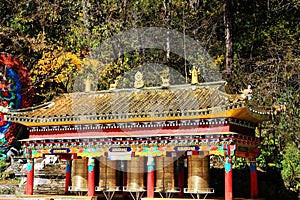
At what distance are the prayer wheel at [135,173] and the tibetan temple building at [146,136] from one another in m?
0.03

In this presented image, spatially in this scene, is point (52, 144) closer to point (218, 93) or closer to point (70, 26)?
point (218, 93)

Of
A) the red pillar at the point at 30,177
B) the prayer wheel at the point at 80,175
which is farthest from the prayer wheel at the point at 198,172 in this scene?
the red pillar at the point at 30,177

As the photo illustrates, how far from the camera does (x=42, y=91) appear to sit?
1088 inches

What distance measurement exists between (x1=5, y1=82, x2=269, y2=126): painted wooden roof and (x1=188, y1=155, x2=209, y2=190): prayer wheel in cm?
190

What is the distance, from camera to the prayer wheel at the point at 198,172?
621 inches

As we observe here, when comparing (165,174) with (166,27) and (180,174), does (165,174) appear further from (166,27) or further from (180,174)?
(166,27)

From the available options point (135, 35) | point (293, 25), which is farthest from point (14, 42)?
point (293, 25)

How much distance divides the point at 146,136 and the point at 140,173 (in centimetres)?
197

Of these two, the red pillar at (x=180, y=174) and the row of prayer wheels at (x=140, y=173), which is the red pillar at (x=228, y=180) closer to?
the row of prayer wheels at (x=140, y=173)

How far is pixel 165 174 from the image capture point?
16312mm

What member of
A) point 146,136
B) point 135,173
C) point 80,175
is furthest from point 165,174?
point 80,175

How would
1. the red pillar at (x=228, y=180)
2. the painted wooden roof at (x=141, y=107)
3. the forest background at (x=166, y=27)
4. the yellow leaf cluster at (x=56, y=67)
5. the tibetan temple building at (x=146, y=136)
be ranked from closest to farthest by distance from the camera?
the red pillar at (x=228, y=180)
the painted wooden roof at (x=141, y=107)
the tibetan temple building at (x=146, y=136)
the forest background at (x=166, y=27)
the yellow leaf cluster at (x=56, y=67)

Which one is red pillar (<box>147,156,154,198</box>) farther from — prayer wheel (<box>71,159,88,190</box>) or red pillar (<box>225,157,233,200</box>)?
prayer wheel (<box>71,159,88,190</box>)

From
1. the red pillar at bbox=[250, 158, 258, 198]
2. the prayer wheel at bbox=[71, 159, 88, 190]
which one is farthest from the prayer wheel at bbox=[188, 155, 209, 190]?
the prayer wheel at bbox=[71, 159, 88, 190]
